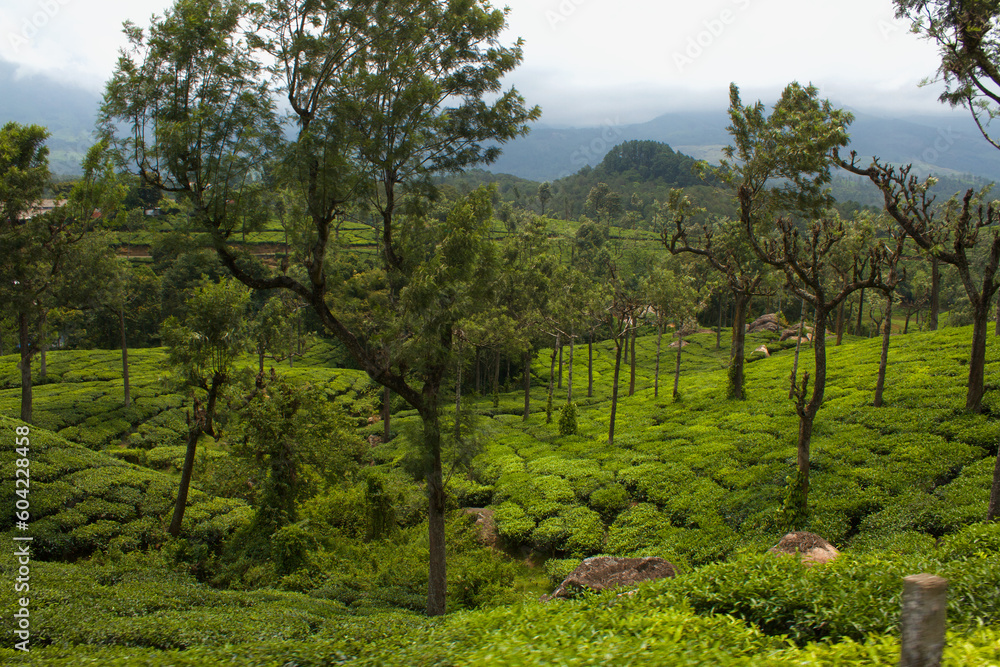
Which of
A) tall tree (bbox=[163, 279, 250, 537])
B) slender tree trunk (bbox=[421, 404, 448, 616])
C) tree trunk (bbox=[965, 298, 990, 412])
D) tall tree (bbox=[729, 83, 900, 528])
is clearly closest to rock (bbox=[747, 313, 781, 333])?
tree trunk (bbox=[965, 298, 990, 412])

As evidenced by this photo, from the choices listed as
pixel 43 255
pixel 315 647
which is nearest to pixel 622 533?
pixel 315 647

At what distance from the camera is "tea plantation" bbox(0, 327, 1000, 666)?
6.91m

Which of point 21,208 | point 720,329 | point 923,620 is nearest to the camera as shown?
point 923,620

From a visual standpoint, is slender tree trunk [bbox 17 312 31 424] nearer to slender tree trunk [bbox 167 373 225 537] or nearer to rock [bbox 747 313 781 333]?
slender tree trunk [bbox 167 373 225 537]

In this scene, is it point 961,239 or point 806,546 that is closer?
point 806,546

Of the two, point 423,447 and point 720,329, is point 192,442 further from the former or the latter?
point 720,329

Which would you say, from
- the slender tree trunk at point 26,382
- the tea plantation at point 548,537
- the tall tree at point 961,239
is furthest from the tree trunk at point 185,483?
the tall tree at point 961,239

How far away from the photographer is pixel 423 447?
13.0 metres

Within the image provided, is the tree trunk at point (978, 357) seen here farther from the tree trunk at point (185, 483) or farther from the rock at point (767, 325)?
the rock at point (767, 325)

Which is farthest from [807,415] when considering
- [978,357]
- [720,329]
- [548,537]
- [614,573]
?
[720,329]

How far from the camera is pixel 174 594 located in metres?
12.1

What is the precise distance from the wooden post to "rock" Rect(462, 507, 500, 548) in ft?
54.2

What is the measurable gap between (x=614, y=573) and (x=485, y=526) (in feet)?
28.5

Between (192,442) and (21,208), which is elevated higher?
(21,208)
